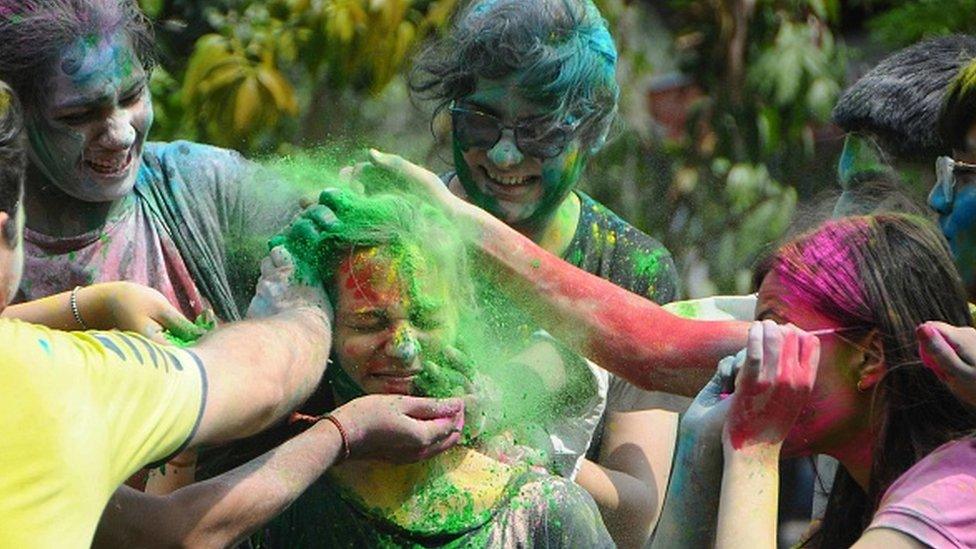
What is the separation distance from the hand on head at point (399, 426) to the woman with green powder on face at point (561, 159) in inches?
33.0

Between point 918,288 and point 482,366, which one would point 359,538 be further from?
point 918,288

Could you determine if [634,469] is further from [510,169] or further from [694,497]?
[694,497]

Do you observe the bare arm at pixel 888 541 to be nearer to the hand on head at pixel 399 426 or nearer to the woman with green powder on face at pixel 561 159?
the hand on head at pixel 399 426

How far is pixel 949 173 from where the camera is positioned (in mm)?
3602

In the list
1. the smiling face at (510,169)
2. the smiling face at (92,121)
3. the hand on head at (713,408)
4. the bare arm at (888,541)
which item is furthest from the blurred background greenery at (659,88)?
the bare arm at (888,541)

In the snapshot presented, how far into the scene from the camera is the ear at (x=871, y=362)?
301cm

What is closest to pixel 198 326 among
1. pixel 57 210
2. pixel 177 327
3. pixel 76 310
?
pixel 177 327

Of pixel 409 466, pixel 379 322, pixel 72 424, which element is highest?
pixel 72 424

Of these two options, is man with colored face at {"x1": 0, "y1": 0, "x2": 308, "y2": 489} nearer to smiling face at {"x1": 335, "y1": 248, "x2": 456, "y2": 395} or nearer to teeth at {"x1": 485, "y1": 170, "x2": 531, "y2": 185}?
smiling face at {"x1": 335, "y1": 248, "x2": 456, "y2": 395}

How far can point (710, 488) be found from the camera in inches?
121

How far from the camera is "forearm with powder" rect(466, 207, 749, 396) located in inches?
141

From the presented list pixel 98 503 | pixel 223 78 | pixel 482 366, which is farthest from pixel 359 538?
pixel 223 78

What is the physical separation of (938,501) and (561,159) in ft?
5.05

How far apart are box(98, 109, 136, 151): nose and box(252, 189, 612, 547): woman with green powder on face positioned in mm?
468
